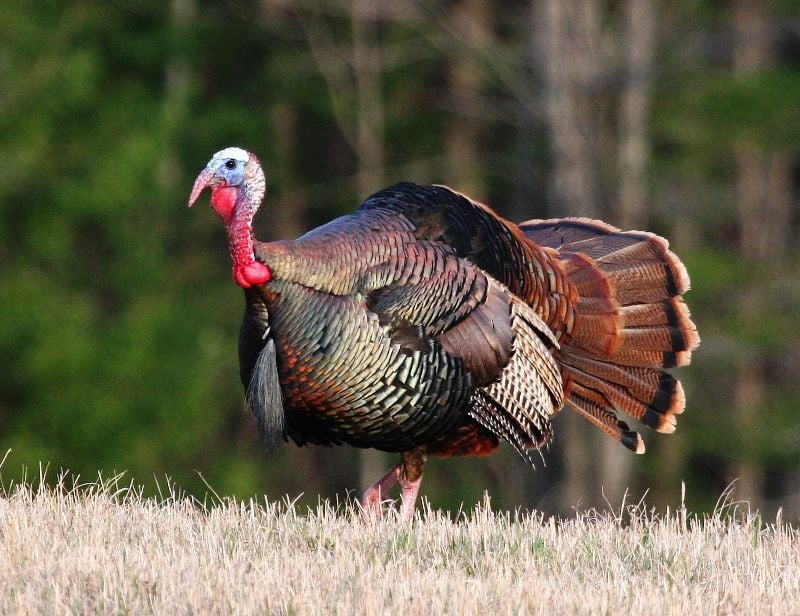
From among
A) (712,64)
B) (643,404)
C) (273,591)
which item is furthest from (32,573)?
(712,64)

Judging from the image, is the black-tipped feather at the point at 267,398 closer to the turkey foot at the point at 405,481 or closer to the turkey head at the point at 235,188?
the turkey head at the point at 235,188

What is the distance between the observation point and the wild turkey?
6.51 m

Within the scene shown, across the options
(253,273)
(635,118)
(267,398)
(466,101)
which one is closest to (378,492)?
(267,398)

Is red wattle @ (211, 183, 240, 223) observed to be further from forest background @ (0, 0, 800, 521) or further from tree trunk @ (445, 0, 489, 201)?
tree trunk @ (445, 0, 489, 201)

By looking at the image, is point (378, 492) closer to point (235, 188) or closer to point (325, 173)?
point (235, 188)

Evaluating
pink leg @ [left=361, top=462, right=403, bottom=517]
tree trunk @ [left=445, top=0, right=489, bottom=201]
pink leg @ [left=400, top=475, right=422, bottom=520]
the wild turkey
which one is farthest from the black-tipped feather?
tree trunk @ [left=445, top=0, right=489, bottom=201]

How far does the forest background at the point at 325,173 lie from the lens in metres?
16.8

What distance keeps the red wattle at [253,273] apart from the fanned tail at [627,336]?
1856mm

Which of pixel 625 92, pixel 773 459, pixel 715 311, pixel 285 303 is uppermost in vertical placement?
pixel 625 92

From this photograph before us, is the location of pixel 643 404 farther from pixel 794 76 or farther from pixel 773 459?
pixel 773 459

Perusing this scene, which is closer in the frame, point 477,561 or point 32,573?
point 32,573

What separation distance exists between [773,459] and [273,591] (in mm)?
15775

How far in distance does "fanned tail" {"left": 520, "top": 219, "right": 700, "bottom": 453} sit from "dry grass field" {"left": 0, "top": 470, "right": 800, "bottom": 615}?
4.35 feet

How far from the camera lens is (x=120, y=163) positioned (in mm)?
17641
